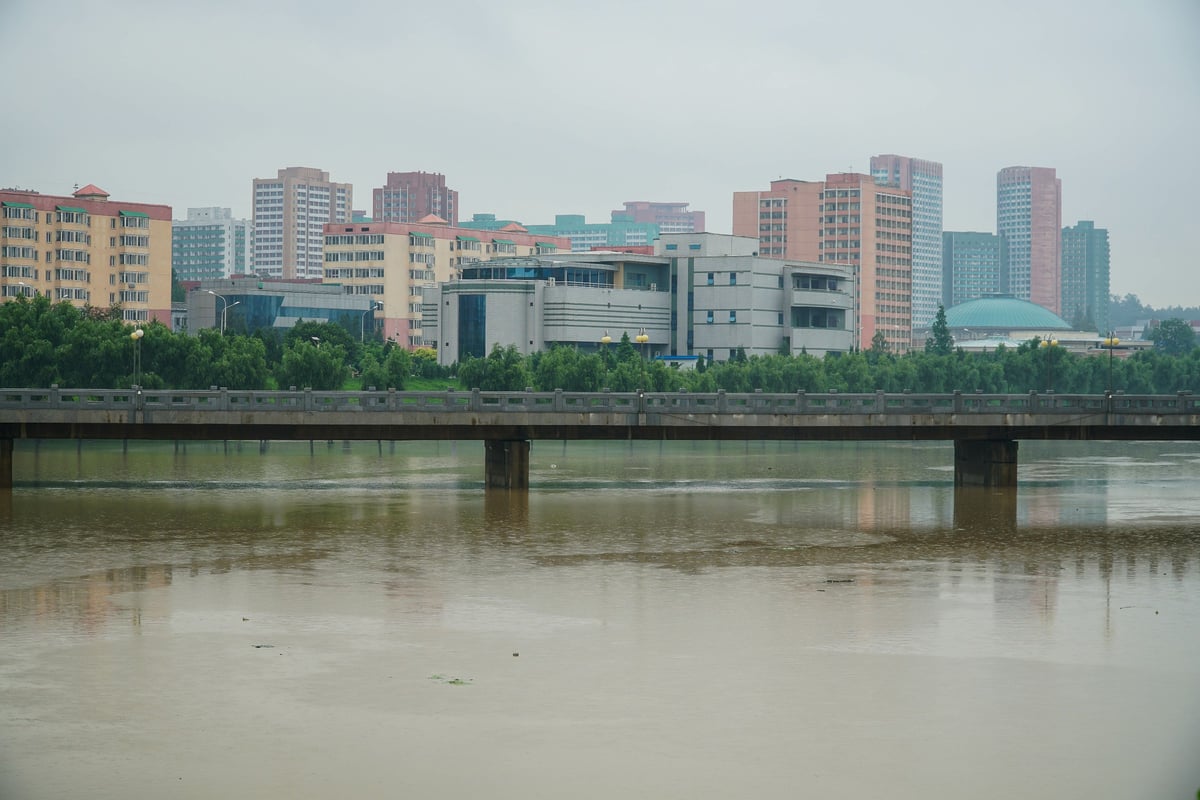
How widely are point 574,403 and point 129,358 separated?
44506mm

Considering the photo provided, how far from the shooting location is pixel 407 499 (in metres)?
60.2

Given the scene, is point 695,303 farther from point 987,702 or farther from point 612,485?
point 987,702

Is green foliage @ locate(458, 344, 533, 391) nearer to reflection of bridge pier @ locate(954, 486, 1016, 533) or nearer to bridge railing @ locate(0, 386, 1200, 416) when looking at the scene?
bridge railing @ locate(0, 386, 1200, 416)

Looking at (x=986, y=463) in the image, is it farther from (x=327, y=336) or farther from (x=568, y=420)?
(x=327, y=336)

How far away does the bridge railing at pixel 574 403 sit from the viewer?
61812 mm

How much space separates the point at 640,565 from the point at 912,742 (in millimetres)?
18731

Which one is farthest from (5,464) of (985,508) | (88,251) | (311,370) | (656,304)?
(656,304)

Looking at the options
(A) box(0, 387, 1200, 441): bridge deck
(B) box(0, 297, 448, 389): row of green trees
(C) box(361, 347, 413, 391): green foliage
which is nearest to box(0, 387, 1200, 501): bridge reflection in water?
(A) box(0, 387, 1200, 441): bridge deck

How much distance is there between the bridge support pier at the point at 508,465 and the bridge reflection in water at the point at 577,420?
0.17ft

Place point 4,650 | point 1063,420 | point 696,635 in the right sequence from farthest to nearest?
point 1063,420, point 696,635, point 4,650

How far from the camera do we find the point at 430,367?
465 feet

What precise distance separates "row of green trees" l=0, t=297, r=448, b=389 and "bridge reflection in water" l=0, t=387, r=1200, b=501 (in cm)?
3392

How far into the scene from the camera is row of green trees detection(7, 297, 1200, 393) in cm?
10081

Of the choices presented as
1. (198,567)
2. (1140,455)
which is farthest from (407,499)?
(1140,455)
